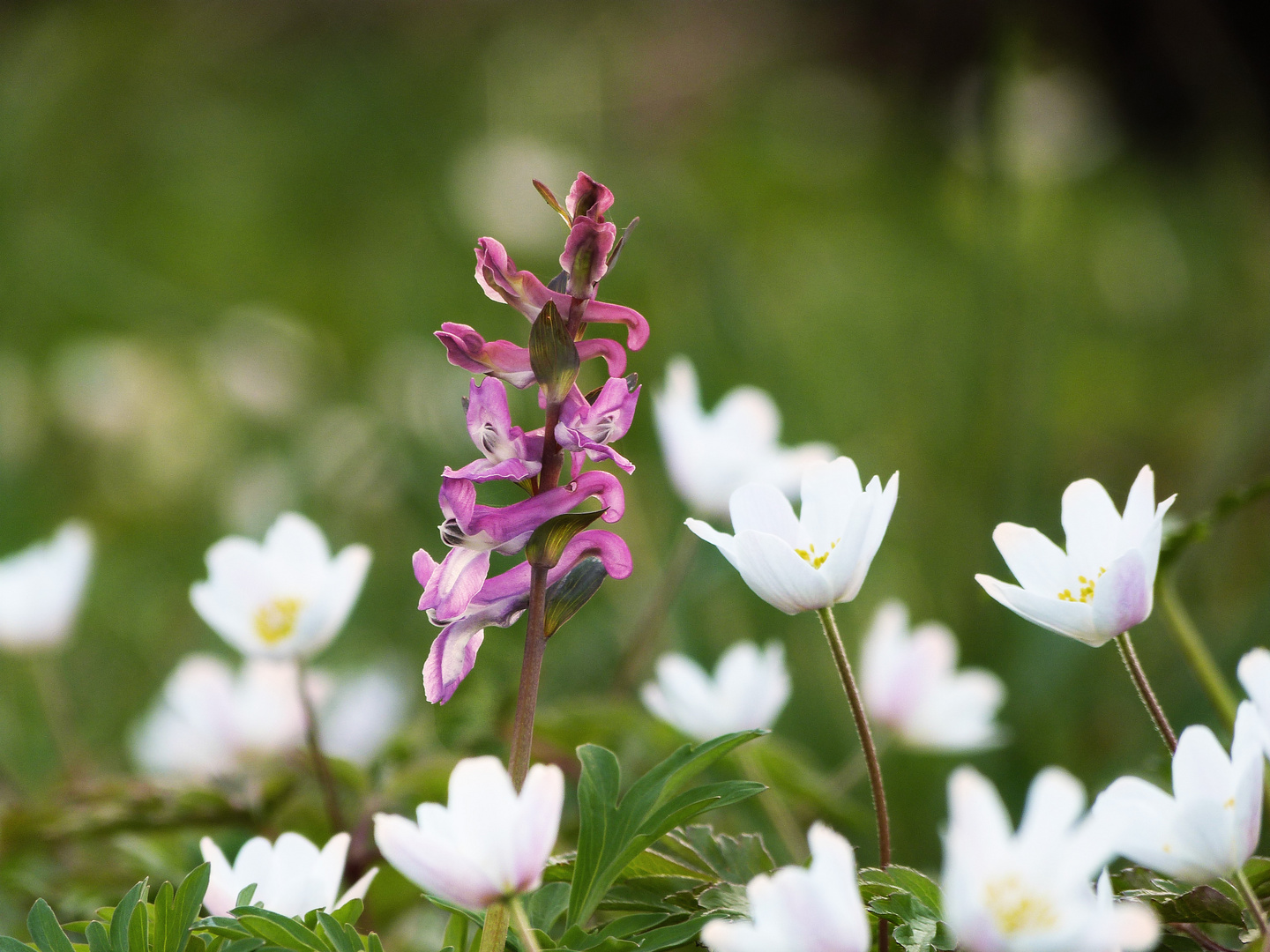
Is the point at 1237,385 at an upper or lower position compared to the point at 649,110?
lower

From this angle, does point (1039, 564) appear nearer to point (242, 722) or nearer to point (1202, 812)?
point (1202, 812)

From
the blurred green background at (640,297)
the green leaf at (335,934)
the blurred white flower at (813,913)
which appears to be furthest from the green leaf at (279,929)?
the blurred green background at (640,297)

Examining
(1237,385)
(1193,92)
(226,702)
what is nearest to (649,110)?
(1193,92)

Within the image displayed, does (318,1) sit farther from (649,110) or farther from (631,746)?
(631,746)

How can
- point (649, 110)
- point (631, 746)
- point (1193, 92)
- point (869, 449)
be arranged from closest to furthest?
point (631, 746) < point (869, 449) < point (1193, 92) < point (649, 110)

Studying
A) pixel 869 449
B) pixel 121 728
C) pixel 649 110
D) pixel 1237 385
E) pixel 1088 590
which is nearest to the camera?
pixel 1088 590

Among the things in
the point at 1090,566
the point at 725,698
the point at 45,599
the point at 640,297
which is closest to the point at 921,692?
the point at 725,698

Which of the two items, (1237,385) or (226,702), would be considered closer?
(226,702)

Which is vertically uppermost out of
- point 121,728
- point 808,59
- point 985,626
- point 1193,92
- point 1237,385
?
point 808,59
